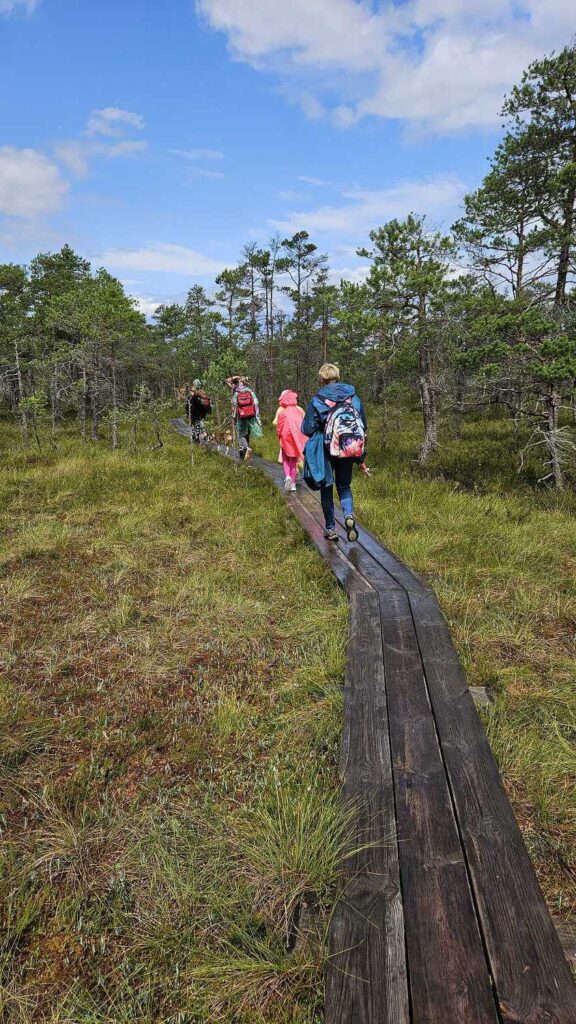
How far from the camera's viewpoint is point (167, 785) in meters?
2.56

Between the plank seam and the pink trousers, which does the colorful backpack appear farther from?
the pink trousers

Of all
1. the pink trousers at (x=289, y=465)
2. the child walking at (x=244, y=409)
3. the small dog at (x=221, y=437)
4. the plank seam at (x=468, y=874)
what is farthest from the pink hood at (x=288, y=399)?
the small dog at (x=221, y=437)

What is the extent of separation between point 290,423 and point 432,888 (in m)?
7.13

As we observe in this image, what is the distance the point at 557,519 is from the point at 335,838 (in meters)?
6.87

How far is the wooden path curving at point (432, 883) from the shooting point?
145 centimetres

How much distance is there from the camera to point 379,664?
Answer: 3410 millimetres

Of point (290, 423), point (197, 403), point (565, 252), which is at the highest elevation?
point (565, 252)

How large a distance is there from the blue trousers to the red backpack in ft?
17.2

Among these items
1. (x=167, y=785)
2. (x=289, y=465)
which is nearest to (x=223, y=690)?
(x=167, y=785)

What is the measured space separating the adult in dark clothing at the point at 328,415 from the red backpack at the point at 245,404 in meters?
5.01

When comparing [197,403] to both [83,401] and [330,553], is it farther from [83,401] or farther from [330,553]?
[330,553]

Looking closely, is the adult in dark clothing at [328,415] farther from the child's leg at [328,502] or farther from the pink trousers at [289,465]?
the pink trousers at [289,465]

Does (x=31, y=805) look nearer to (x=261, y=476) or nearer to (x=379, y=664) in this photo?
(x=379, y=664)

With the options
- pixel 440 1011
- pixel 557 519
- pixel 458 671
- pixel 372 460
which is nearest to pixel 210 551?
pixel 458 671
